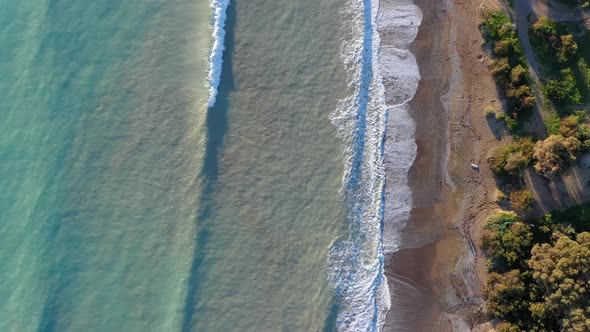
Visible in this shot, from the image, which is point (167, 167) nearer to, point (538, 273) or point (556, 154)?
point (538, 273)

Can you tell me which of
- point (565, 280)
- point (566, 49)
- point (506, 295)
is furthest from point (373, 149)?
point (566, 49)

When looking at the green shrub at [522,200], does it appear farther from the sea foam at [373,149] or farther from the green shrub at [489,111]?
the sea foam at [373,149]

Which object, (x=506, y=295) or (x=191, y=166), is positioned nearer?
(x=506, y=295)

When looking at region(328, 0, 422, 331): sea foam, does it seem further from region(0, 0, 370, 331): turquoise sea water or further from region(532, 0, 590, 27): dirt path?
region(532, 0, 590, 27): dirt path

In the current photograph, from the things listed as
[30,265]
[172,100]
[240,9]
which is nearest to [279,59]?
[240,9]

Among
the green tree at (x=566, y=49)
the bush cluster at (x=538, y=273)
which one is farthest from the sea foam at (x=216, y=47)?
the green tree at (x=566, y=49)

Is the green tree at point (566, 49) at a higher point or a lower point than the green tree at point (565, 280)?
higher
